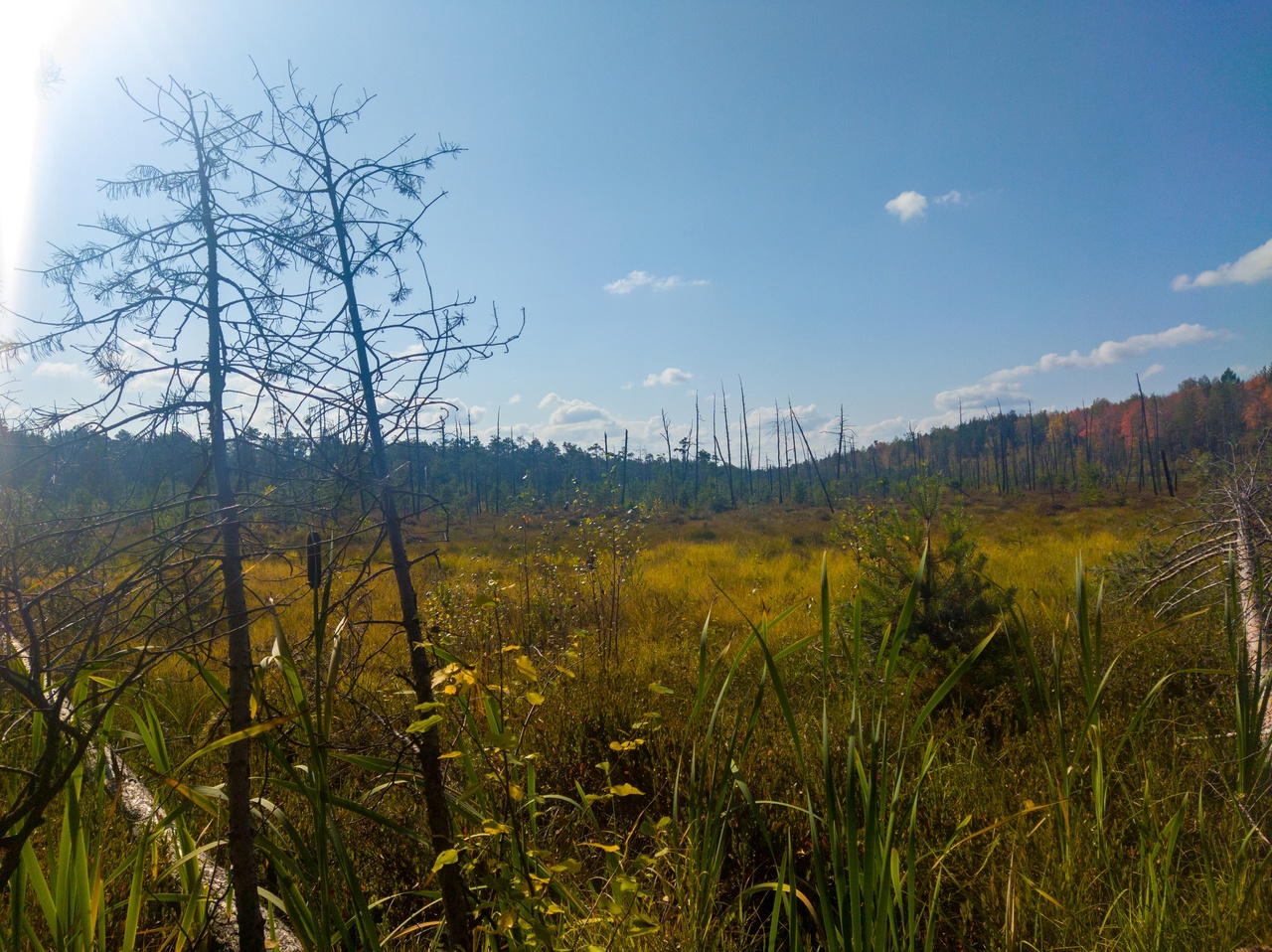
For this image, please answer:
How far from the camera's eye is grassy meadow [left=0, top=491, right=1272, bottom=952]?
4.36 ft

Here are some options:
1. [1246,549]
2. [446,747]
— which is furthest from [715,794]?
[1246,549]

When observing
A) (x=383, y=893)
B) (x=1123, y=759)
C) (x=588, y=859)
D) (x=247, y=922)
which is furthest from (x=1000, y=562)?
(x=247, y=922)

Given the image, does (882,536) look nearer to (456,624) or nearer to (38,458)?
(456,624)

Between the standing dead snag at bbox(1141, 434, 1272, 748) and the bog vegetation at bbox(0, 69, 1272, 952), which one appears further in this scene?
the standing dead snag at bbox(1141, 434, 1272, 748)

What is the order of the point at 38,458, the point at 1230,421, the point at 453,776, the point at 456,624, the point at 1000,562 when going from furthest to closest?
1. the point at 1230,421
2. the point at 1000,562
3. the point at 456,624
4. the point at 453,776
5. the point at 38,458

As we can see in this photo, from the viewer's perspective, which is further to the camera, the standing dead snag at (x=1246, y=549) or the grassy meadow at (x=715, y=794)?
the standing dead snag at (x=1246, y=549)

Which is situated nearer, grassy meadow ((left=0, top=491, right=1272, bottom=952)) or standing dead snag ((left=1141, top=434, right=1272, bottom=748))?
grassy meadow ((left=0, top=491, right=1272, bottom=952))

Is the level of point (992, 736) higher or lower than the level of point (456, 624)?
lower

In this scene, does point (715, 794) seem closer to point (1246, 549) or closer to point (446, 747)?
point (446, 747)

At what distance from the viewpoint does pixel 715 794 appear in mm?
2420

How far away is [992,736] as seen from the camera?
3.73m

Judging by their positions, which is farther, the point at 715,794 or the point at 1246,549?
the point at 1246,549

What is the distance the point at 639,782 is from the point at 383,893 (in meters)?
1.29

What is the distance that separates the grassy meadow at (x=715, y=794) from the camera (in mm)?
1330
